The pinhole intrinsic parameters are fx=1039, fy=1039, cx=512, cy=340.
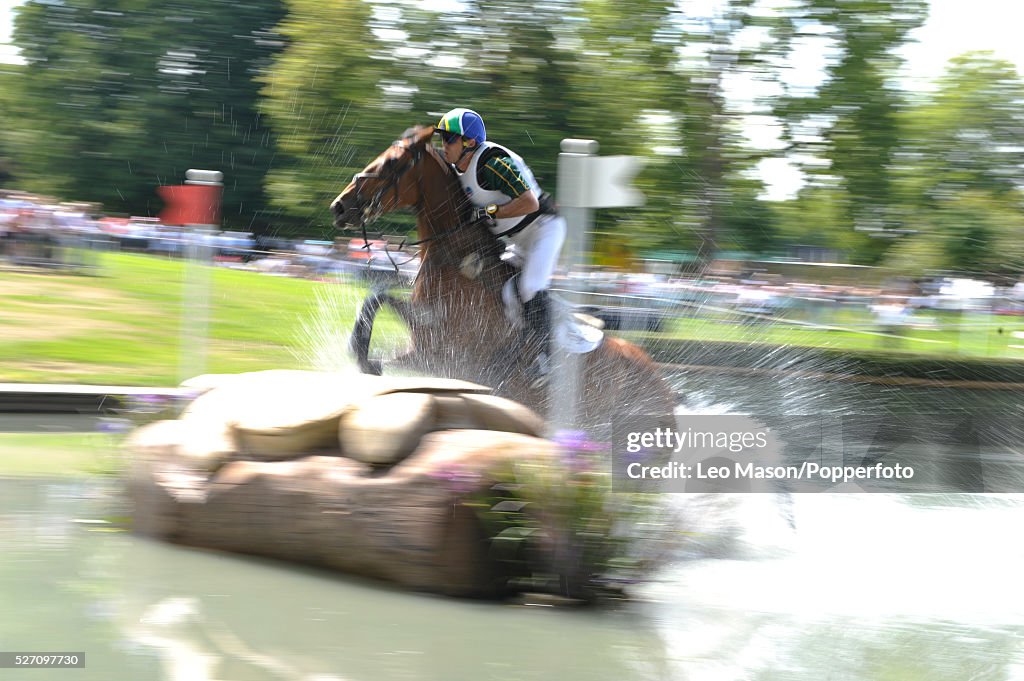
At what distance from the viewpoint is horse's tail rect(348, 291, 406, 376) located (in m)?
6.01

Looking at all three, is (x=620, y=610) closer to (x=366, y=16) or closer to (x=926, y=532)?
(x=926, y=532)

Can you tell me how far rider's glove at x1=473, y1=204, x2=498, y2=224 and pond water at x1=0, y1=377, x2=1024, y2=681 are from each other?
1993mm

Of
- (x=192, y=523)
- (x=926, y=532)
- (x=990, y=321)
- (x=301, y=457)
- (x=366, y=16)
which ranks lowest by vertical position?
(x=990, y=321)

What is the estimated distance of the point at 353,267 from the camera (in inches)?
274

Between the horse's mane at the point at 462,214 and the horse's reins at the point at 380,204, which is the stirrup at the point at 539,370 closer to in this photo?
the horse's mane at the point at 462,214

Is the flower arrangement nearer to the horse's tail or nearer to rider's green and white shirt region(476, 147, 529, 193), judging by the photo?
the horse's tail

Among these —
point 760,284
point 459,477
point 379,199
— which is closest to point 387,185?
point 379,199

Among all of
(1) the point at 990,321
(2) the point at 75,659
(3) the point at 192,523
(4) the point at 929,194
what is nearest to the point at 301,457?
(3) the point at 192,523

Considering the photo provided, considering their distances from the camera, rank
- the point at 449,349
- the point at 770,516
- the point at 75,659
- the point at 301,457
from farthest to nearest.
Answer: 1. the point at 770,516
2. the point at 449,349
3. the point at 301,457
4. the point at 75,659

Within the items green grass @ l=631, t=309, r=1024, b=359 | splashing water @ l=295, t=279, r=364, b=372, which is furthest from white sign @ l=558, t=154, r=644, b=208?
green grass @ l=631, t=309, r=1024, b=359

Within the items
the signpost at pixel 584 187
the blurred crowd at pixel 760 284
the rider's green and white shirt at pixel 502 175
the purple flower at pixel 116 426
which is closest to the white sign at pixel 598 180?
the signpost at pixel 584 187

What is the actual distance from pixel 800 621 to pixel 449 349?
8.01 ft

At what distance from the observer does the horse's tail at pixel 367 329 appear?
6.01m

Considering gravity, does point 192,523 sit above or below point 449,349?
below
